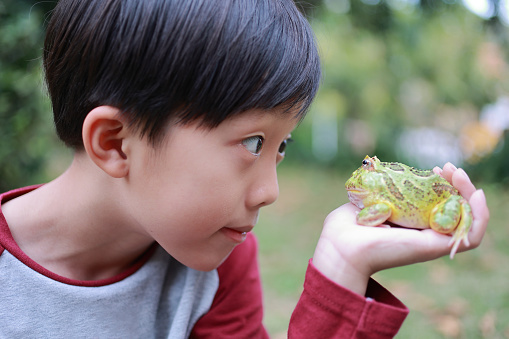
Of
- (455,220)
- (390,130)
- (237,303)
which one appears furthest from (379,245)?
(390,130)

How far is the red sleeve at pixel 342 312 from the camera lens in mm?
1343

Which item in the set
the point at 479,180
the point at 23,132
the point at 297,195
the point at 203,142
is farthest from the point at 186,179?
the point at 297,195

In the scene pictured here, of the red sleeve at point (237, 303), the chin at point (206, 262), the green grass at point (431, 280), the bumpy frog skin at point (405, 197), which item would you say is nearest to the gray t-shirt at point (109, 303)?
the red sleeve at point (237, 303)

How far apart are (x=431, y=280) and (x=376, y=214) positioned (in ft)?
11.0

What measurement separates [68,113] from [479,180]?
19.7ft

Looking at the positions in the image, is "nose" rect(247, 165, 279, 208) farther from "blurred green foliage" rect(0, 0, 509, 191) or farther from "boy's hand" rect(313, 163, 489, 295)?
"blurred green foliage" rect(0, 0, 509, 191)

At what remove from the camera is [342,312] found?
4.52 feet

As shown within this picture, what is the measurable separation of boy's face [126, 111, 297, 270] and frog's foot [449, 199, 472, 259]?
54 cm

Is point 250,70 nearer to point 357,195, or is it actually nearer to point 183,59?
point 183,59

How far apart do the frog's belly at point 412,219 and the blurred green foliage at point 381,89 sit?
5.52 ft

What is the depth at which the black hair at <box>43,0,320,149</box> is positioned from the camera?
1343 mm

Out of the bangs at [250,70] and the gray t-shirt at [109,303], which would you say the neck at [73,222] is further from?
the bangs at [250,70]

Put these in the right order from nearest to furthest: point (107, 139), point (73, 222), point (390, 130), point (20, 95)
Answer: point (107, 139) < point (73, 222) < point (20, 95) < point (390, 130)

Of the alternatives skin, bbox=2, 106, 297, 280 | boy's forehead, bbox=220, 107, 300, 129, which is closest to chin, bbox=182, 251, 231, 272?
skin, bbox=2, 106, 297, 280
